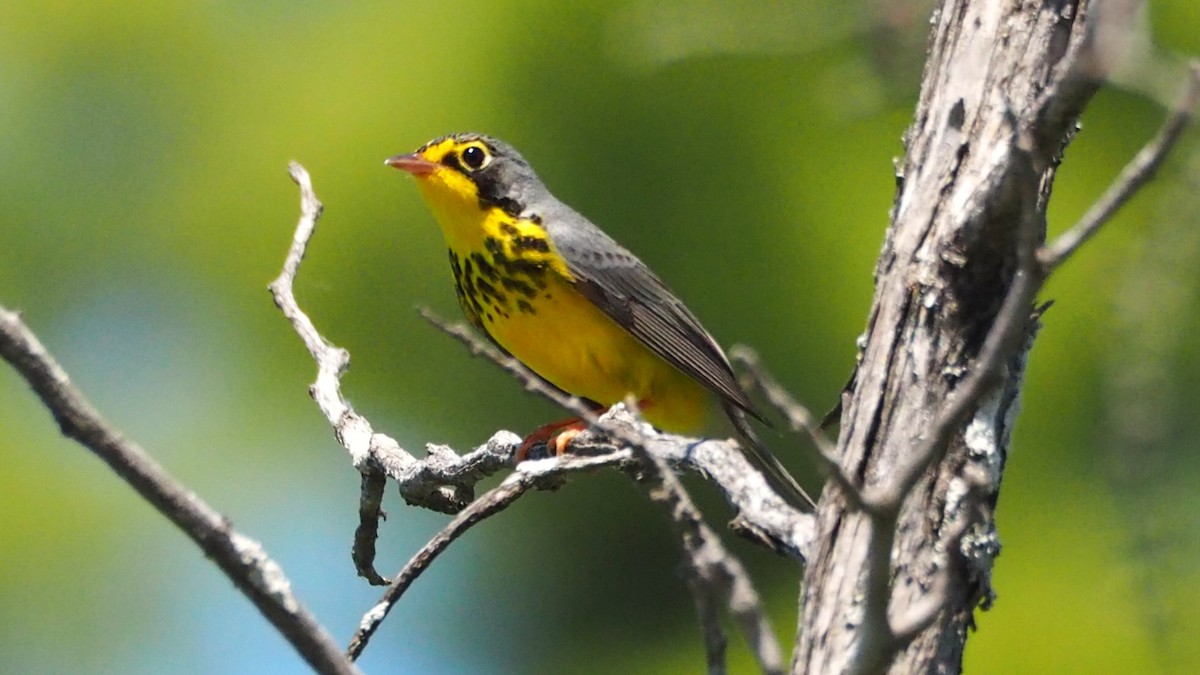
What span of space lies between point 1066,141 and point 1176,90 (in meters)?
0.74

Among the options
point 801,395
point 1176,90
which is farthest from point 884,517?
point 801,395

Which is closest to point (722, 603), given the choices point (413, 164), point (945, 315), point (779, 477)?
point (945, 315)

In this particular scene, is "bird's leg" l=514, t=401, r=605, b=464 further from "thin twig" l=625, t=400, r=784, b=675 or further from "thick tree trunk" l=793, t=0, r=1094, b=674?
"thin twig" l=625, t=400, r=784, b=675

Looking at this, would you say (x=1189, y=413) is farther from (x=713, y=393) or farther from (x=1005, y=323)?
(x=1005, y=323)

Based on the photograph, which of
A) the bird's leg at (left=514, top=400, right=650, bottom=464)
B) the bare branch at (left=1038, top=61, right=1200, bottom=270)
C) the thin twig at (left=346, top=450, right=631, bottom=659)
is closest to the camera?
the bare branch at (left=1038, top=61, right=1200, bottom=270)

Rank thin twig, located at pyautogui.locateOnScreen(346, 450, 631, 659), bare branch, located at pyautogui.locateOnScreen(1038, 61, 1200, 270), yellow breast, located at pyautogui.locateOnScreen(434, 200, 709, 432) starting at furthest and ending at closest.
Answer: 1. yellow breast, located at pyautogui.locateOnScreen(434, 200, 709, 432)
2. thin twig, located at pyautogui.locateOnScreen(346, 450, 631, 659)
3. bare branch, located at pyautogui.locateOnScreen(1038, 61, 1200, 270)

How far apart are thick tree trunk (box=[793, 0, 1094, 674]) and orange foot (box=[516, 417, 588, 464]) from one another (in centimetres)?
137

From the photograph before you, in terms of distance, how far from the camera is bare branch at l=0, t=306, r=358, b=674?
1.55m

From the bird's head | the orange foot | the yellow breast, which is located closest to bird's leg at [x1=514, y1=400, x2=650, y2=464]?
the orange foot

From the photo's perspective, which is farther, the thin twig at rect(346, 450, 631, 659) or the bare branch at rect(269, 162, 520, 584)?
the bare branch at rect(269, 162, 520, 584)

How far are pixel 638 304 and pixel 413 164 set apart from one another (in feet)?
2.88

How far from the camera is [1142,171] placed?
136 cm

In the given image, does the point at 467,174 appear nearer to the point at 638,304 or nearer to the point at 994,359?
the point at 638,304

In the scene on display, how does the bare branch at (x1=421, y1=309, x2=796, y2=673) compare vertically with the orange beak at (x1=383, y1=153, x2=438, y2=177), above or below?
below
